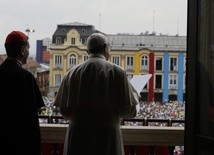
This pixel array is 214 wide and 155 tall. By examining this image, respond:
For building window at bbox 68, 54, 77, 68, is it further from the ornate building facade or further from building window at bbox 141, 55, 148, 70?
building window at bbox 141, 55, 148, 70

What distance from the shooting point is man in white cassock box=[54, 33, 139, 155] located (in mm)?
2549

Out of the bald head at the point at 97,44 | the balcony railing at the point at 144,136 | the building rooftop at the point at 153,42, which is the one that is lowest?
the balcony railing at the point at 144,136

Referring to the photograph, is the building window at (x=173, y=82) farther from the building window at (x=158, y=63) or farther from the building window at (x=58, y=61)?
the building window at (x=58, y=61)

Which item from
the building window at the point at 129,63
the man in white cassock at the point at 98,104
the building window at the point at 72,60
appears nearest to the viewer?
the man in white cassock at the point at 98,104

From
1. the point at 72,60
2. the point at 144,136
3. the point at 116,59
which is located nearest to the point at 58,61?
the point at 72,60

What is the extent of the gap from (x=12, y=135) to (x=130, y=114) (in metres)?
0.73

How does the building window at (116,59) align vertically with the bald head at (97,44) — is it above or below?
below

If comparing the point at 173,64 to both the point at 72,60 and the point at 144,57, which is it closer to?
the point at 144,57

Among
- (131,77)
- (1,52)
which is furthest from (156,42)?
(1,52)

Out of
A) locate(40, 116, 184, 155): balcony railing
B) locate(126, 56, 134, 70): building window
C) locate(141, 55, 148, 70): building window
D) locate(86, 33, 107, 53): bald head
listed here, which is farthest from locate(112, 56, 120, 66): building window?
locate(86, 33, 107, 53): bald head

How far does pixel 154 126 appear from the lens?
318cm

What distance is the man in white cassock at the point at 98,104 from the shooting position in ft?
8.36

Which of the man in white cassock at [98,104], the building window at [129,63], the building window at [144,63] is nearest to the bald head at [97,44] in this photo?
the man in white cassock at [98,104]

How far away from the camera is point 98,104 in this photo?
8.38 ft
